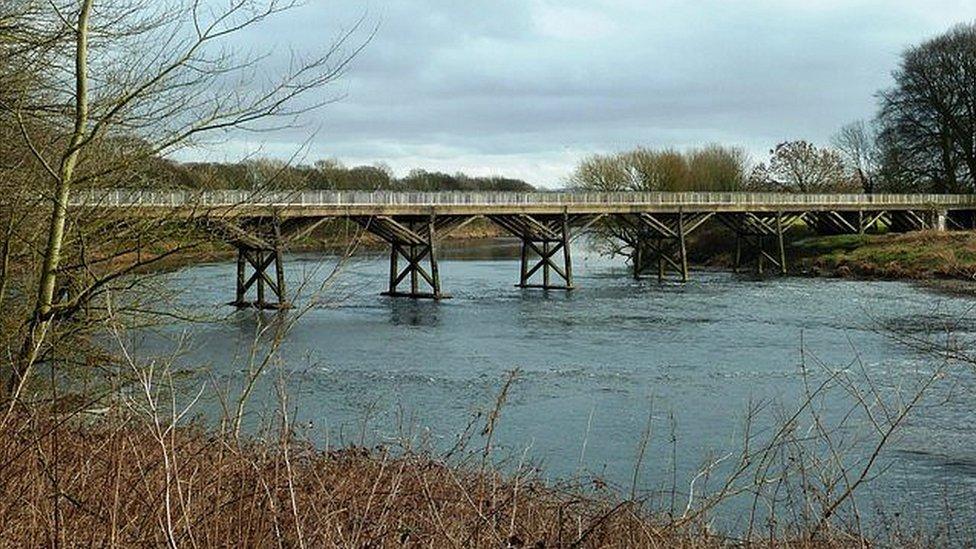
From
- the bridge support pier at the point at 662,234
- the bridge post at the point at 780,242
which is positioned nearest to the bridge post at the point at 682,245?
the bridge support pier at the point at 662,234

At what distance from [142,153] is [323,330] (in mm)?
17515

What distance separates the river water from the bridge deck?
8.97 feet

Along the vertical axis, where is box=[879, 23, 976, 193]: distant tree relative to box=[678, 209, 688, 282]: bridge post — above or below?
above

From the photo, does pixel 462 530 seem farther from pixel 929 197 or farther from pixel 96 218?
pixel 929 197

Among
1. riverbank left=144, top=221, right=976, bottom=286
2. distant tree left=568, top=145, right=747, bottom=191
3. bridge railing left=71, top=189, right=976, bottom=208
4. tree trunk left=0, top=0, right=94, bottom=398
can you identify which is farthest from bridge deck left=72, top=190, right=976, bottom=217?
distant tree left=568, top=145, right=747, bottom=191

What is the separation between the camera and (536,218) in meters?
39.3

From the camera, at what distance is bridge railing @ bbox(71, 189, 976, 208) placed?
28.2 feet

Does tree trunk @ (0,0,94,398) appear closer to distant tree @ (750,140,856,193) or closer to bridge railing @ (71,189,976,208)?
bridge railing @ (71,189,976,208)

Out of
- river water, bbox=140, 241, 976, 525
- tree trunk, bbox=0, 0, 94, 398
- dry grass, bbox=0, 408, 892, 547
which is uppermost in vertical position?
tree trunk, bbox=0, 0, 94, 398

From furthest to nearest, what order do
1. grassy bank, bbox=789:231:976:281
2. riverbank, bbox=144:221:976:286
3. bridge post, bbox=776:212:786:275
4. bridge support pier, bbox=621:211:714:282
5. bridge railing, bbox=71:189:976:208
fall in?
1. bridge post, bbox=776:212:786:275
2. bridge support pier, bbox=621:211:714:282
3. grassy bank, bbox=789:231:976:281
4. riverbank, bbox=144:221:976:286
5. bridge railing, bbox=71:189:976:208

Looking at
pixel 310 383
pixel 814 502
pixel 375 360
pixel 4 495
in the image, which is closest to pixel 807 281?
pixel 375 360

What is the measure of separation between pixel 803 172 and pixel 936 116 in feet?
49.5

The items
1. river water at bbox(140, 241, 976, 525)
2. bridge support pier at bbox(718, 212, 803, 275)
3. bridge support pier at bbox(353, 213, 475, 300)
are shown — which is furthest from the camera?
bridge support pier at bbox(718, 212, 803, 275)

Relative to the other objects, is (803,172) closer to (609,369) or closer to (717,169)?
(717,169)
